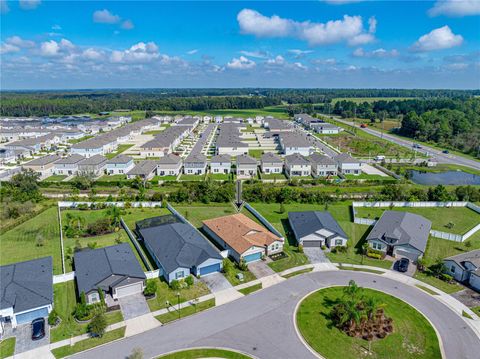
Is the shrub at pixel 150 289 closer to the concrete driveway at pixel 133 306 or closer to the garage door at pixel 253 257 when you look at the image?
the concrete driveway at pixel 133 306

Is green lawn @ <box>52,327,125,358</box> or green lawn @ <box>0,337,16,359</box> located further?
green lawn @ <box>52,327,125,358</box>

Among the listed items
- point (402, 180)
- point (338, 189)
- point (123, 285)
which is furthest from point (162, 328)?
point (402, 180)

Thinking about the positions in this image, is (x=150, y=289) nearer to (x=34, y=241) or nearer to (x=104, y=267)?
(x=104, y=267)

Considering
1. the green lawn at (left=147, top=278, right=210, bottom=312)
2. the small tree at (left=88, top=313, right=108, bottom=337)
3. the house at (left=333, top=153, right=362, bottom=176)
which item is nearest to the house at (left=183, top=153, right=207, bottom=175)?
the house at (left=333, top=153, right=362, bottom=176)

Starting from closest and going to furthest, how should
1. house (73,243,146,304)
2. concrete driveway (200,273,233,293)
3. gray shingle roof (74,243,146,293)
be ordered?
house (73,243,146,304)
gray shingle roof (74,243,146,293)
concrete driveway (200,273,233,293)

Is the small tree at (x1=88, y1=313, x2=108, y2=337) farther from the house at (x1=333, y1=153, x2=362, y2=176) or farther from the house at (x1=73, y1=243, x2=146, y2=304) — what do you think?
the house at (x1=333, y1=153, x2=362, y2=176)

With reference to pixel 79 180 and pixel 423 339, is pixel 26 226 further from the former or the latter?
pixel 423 339

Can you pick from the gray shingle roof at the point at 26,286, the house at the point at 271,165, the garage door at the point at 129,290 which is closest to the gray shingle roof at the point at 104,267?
the garage door at the point at 129,290
